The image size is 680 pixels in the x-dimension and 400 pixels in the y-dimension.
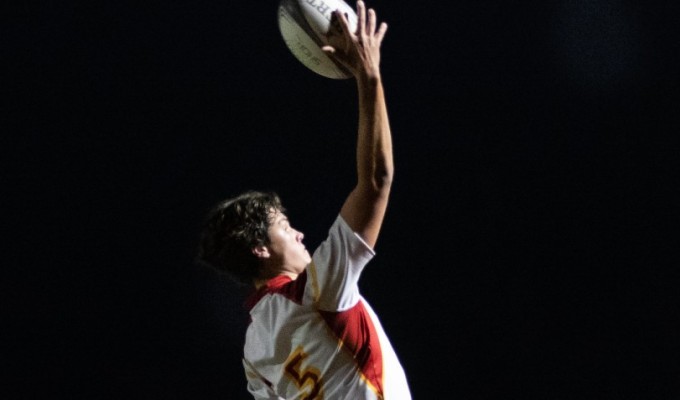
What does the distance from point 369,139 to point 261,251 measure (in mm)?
530

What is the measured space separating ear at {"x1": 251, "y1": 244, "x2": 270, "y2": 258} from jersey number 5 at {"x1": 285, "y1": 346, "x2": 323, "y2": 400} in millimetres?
247

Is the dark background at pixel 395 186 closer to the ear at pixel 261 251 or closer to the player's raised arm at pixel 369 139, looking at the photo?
the ear at pixel 261 251

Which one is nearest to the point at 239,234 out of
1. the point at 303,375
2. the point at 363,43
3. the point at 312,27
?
the point at 303,375

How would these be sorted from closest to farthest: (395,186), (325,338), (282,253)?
(325,338) < (282,253) < (395,186)

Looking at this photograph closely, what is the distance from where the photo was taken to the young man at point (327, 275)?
1722mm

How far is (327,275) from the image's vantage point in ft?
5.90

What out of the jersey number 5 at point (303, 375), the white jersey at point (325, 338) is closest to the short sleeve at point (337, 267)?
the white jersey at point (325, 338)

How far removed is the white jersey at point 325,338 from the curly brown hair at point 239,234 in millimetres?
108

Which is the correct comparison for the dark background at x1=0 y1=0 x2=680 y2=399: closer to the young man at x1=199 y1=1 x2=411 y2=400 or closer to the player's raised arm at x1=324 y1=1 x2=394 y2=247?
the young man at x1=199 y1=1 x2=411 y2=400

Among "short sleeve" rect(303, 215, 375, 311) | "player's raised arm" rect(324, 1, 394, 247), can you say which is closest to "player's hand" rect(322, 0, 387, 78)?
"player's raised arm" rect(324, 1, 394, 247)

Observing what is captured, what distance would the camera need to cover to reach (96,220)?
3.67 m

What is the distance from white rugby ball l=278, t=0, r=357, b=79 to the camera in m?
2.01

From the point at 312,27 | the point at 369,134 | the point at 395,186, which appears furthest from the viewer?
the point at 395,186

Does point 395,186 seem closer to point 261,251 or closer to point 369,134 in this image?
point 261,251
